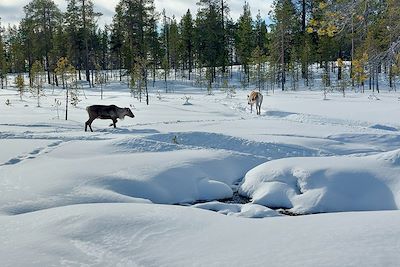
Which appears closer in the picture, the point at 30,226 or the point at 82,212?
the point at 30,226

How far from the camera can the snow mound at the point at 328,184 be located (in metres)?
7.58

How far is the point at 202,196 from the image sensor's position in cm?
833

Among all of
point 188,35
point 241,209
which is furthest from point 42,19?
point 241,209

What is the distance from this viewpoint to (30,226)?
16.6 ft

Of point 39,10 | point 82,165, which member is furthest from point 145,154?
point 39,10

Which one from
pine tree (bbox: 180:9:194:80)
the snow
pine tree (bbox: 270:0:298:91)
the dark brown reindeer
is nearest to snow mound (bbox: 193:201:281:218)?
the snow

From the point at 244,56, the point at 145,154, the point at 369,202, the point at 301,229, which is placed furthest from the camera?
the point at 244,56

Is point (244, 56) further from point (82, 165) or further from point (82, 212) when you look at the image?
point (82, 212)

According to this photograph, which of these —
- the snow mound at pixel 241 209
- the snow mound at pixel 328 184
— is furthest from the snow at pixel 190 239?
the snow mound at pixel 328 184

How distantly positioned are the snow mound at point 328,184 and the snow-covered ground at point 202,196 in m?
0.03

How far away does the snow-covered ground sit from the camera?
13.5 ft

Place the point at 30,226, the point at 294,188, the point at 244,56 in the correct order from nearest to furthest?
the point at 30,226 < the point at 294,188 < the point at 244,56

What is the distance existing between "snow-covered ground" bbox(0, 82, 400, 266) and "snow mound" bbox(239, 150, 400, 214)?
3 cm

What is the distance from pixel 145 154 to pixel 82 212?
4919 mm
